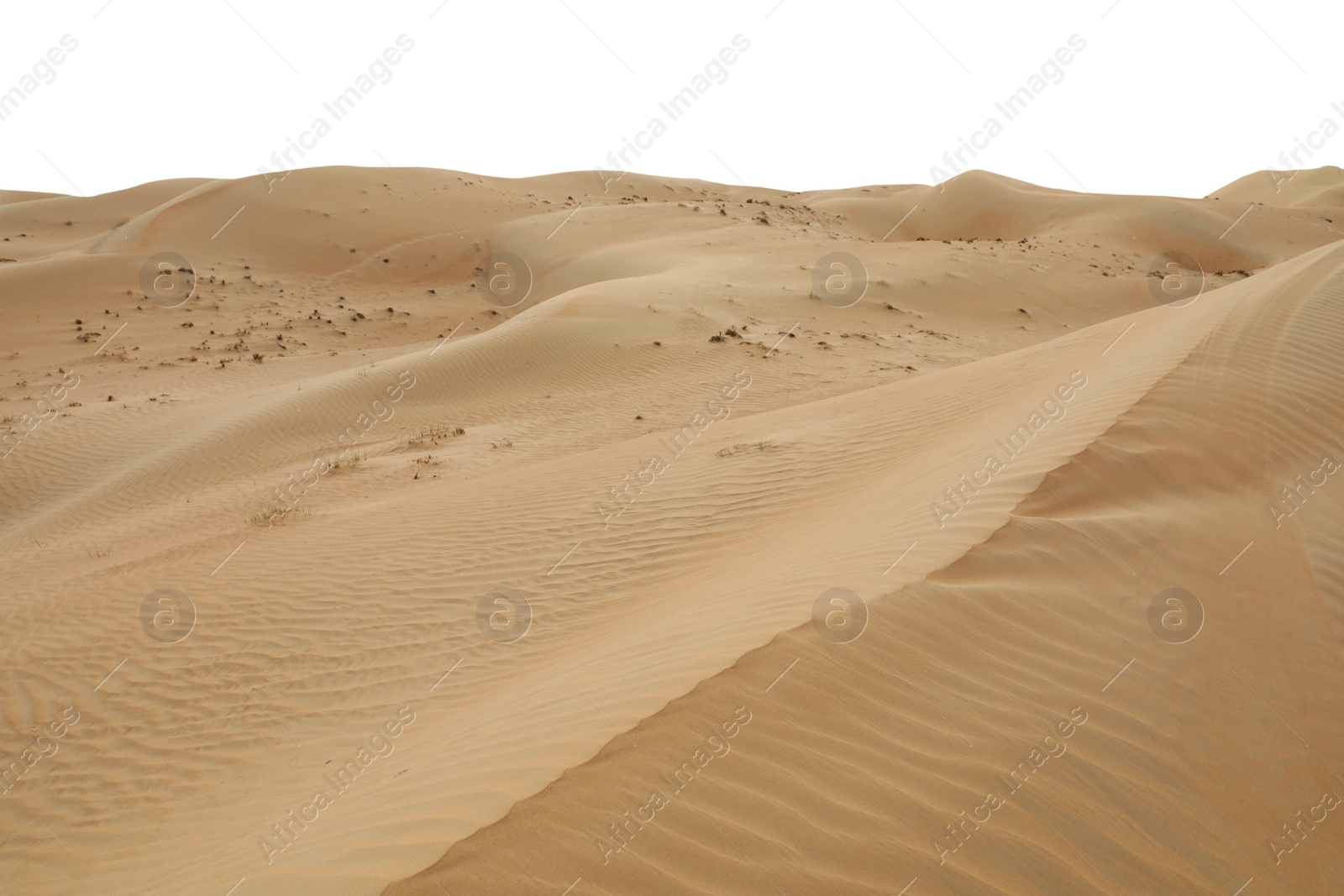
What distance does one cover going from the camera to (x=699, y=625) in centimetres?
433

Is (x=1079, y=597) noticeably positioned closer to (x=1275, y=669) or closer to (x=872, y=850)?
(x=1275, y=669)

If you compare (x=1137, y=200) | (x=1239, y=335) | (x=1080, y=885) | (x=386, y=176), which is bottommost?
(x=1080, y=885)

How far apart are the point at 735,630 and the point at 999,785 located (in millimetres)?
1365

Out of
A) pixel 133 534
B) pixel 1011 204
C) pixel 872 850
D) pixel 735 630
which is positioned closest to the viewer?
pixel 872 850

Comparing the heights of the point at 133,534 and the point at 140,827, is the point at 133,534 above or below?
above

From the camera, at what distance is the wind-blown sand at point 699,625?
2.82 metres

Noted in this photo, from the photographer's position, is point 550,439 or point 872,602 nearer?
point 872,602

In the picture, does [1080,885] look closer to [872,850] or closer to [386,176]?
[872,850]

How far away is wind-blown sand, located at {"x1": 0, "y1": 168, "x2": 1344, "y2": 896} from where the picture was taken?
282cm

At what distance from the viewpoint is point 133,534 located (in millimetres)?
9062

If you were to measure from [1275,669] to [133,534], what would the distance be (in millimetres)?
10459

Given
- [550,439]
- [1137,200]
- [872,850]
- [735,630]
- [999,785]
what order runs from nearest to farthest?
[872,850] → [999,785] → [735,630] → [550,439] → [1137,200]

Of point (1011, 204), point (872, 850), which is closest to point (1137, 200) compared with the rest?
point (1011, 204)

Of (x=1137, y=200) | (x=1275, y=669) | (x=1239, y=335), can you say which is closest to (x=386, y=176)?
(x=1137, y=200)
